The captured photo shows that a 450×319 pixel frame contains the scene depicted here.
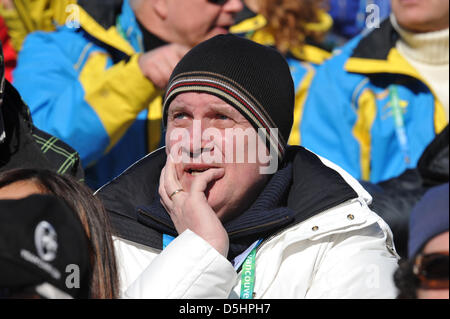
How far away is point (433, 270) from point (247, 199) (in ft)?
3.37

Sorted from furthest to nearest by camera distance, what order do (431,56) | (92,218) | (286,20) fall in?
(286,20), (431,56), (92,218)

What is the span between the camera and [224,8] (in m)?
3.87

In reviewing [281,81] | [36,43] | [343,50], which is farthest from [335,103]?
[36,43]

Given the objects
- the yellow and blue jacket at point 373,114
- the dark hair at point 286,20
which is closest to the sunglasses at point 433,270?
the yellow and blue jacket at point 373,114

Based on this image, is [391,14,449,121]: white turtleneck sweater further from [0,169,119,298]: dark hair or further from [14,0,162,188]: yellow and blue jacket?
[0,169,119,298]: dark hair

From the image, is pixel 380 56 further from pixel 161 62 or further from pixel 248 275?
pixel 248 275

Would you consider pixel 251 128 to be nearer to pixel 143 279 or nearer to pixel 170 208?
pixel 170 208

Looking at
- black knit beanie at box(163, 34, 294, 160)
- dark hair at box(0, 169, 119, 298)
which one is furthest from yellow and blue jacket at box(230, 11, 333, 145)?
dark hair at box(0, 169, 119, 298)

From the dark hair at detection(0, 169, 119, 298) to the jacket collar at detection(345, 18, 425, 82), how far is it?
246 cm

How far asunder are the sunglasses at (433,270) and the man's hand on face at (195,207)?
74 centimetres

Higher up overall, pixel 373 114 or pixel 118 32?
pixel 118 32

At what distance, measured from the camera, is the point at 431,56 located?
431cm

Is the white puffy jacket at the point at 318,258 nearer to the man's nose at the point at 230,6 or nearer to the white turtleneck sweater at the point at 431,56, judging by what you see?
the man's nose at the point at 230,6

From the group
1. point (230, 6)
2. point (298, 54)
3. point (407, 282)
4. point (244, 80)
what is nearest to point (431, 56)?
point (298, 54)
